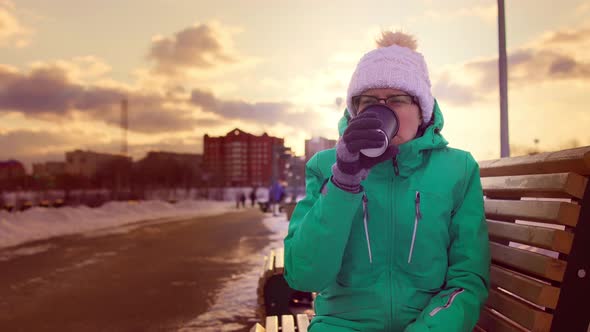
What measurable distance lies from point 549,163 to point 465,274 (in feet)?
1.72

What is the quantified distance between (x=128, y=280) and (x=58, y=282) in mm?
1031

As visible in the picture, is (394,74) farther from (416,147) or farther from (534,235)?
(534,235)

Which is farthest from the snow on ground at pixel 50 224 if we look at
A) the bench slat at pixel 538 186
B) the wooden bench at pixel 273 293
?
the bench slat at pixel 538 186

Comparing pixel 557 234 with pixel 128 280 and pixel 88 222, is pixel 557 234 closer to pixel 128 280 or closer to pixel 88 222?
pixel 128 280

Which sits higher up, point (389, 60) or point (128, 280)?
point (389, 60)

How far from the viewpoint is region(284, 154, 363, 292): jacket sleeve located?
2039 millimetres

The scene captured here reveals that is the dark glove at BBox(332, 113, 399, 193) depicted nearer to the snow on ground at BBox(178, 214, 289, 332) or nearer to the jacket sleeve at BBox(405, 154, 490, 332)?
the jacket sleeve at BBox(405, 154, 490, 332)

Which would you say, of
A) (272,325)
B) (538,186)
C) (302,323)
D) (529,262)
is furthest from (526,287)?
(272,325)

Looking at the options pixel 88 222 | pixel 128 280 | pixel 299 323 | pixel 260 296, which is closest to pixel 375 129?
pixel 299 323

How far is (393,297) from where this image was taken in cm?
215

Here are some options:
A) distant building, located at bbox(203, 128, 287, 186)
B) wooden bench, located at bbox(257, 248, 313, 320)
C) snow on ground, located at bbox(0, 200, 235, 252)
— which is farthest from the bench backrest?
distant building, located at bbox(203, 128, 287, 186)

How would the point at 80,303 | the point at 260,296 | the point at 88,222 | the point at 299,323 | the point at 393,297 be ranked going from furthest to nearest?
the point at 88,222 → the point at 80,303 → the point at 260,296 → the point at 299,323 → the point at 393,297

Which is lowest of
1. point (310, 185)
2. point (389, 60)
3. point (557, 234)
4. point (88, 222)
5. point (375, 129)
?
point (88, 222)

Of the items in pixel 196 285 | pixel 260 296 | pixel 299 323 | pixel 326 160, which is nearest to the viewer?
pixel 326 160
